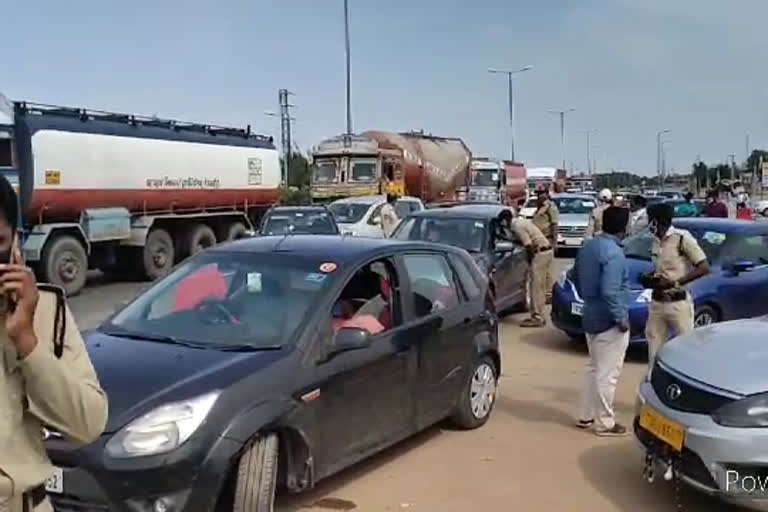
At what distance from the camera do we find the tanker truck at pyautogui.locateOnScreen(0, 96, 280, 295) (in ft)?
52.0

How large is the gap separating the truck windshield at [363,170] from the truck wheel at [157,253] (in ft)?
36.4

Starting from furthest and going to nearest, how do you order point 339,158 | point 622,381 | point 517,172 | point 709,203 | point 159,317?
point 517,172 < point 339,158 < point 709,203 < point 622,381 < point 159,317

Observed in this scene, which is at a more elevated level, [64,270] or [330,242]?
[330,242]

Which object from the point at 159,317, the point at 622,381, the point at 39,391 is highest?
the point at 39,391

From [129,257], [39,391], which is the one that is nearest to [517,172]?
[129,257]

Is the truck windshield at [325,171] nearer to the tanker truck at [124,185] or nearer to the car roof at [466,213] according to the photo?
the tanker truck at [124,185]

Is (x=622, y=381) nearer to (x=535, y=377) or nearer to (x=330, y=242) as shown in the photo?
(x=535, y=377)

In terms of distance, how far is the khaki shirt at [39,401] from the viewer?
1.96m

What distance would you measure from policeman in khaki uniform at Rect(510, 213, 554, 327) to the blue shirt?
5.58m

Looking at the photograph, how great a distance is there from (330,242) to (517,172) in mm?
43230

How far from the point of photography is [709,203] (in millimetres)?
15930

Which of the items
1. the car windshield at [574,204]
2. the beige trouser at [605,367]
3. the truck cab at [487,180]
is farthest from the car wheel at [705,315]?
the truck cab at [487,180]

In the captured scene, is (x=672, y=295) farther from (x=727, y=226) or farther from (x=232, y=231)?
(x=232, y=231)

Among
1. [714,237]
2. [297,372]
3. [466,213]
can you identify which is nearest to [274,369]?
[297,372]
